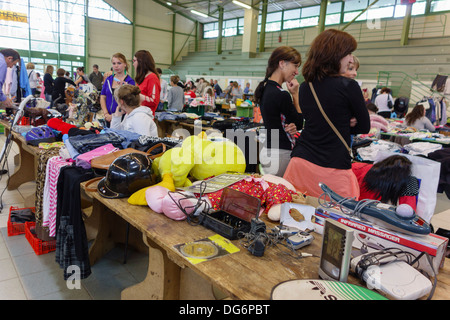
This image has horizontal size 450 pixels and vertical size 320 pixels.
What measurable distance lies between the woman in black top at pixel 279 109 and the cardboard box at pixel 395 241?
0.88 meters

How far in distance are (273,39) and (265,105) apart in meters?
16.7

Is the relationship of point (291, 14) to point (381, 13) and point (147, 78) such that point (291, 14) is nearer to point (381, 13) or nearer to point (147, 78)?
point (381, 13)

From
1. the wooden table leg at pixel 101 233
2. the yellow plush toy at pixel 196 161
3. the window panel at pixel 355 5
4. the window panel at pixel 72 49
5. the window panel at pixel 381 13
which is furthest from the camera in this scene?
the window panel at pixel 72 49

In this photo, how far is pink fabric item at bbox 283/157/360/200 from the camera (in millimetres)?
1659

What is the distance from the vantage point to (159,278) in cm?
149

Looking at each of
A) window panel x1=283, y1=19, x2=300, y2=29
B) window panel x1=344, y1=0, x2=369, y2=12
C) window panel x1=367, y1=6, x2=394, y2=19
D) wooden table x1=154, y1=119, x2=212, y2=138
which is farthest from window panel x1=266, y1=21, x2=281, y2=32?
wooden table x1=154, y1=119, x2=212, y2=138

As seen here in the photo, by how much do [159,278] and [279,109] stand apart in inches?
45.9

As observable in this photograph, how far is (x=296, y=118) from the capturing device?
2.00 m

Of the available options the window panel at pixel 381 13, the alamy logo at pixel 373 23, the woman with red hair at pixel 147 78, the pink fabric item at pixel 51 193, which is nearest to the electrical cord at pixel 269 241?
the pink fabric item at pixel 51 193

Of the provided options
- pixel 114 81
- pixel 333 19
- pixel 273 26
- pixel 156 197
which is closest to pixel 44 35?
pixel 273 26

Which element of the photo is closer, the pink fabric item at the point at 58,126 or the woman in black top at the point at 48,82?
the pink fabric item at the point at 58,126

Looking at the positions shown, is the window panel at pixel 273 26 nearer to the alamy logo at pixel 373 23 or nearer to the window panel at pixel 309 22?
the window panel at pixel 309 22

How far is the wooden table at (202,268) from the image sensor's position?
3.22 ft
